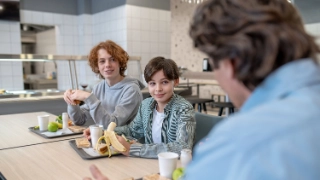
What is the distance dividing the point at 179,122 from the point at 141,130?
33cm

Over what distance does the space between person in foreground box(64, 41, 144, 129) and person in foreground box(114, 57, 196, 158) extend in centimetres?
20

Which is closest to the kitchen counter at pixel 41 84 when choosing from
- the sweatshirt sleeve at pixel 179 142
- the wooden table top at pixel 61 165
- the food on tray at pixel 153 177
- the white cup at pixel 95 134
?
the wooden table top at pixel 61 165

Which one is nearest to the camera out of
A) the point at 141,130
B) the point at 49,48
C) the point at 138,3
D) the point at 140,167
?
the point at 140,167

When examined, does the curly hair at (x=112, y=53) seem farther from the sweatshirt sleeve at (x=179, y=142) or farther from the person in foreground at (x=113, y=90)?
the sweatshirt sleeve at (x=179, y=142)

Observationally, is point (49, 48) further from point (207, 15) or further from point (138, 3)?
point (207, 15)

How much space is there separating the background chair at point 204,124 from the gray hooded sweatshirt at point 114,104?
1.41 feet

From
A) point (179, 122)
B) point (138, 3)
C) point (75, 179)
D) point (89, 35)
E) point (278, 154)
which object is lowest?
point (75, 179)

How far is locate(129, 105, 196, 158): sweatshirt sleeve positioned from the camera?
4.02ft

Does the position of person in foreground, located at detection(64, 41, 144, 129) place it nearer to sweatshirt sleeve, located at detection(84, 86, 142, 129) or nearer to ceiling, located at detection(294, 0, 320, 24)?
sweatshirt sleeve, located at detection(84, 86, 142, 129)

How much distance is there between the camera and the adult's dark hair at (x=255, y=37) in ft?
1.53

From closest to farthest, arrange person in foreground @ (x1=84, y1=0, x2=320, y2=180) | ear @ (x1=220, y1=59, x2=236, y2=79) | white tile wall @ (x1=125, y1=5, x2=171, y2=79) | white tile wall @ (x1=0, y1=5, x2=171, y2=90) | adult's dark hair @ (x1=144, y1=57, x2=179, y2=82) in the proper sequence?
person in foreground @ (x1=84, y1=0, x2=320, y2=180) → ear @ (x1=220, y1=59, x2=236, y2=79) → adult's dark hair @ (x1=144, y1=57, x2=179, y2=82) → white tile wall @ (x1=0, y1=5, x2=171, y2=90) → white tile wall @ (x1=125, y1=5, x2=171, y2=79)

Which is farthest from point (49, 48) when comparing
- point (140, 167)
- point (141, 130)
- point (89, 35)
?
point (140, 167)

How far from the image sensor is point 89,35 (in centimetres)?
545

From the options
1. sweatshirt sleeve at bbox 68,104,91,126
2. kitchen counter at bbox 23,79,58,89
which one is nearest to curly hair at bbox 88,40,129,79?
sweatshirt sleeve at bbox 68,104,91,126
